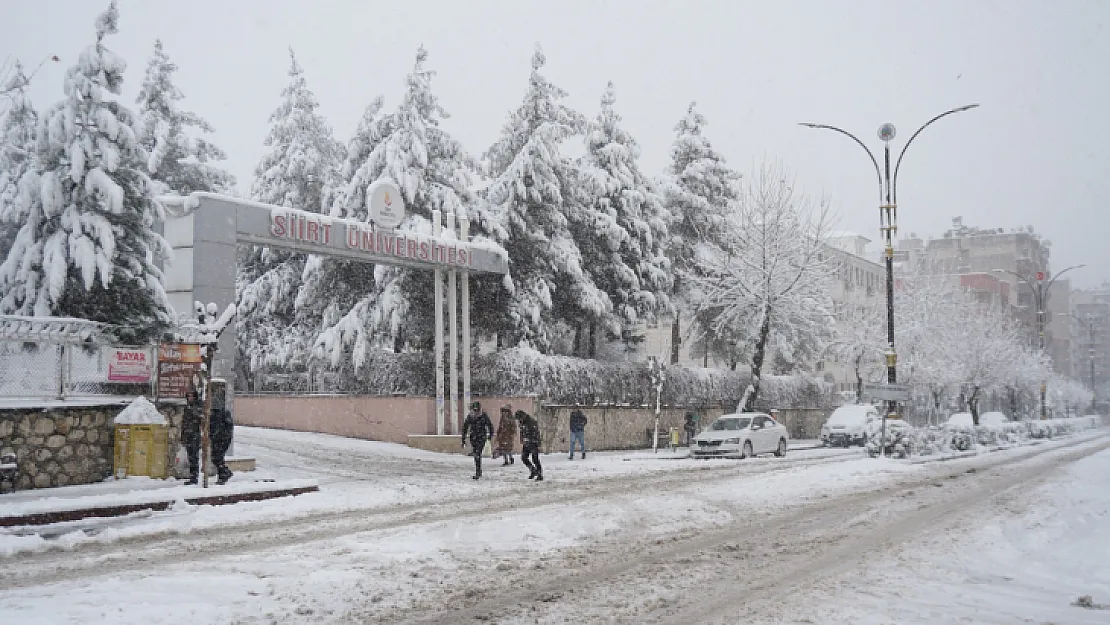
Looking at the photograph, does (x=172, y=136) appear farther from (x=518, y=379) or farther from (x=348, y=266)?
(x=518, y=379)

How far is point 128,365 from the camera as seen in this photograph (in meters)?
20.0

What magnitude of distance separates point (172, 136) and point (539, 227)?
1948 centimetres

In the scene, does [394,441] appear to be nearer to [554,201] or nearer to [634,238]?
[554,201]

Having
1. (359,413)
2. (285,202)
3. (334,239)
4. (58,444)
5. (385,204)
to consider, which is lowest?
(58,444)

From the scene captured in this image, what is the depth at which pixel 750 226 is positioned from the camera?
43000 mm

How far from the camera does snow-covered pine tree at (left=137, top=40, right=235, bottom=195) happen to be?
43750mm

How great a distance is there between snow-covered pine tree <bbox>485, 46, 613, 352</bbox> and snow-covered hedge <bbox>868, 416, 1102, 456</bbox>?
37.2 feet

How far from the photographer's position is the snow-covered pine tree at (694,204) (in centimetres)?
4550

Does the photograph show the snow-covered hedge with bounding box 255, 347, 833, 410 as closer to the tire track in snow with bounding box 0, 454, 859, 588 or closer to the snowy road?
the snowy road

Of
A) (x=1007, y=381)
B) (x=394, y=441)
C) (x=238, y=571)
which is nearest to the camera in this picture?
(x=238, y=571)

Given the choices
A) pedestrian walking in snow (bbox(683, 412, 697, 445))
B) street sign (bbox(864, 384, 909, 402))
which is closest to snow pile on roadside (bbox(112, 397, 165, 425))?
street sign (bbox(864, 384, 909, 402))

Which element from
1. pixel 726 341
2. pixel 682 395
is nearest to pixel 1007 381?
pixel 726 341

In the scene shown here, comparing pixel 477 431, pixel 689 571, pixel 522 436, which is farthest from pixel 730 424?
pixel 689 571

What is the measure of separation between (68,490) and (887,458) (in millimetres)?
21840
